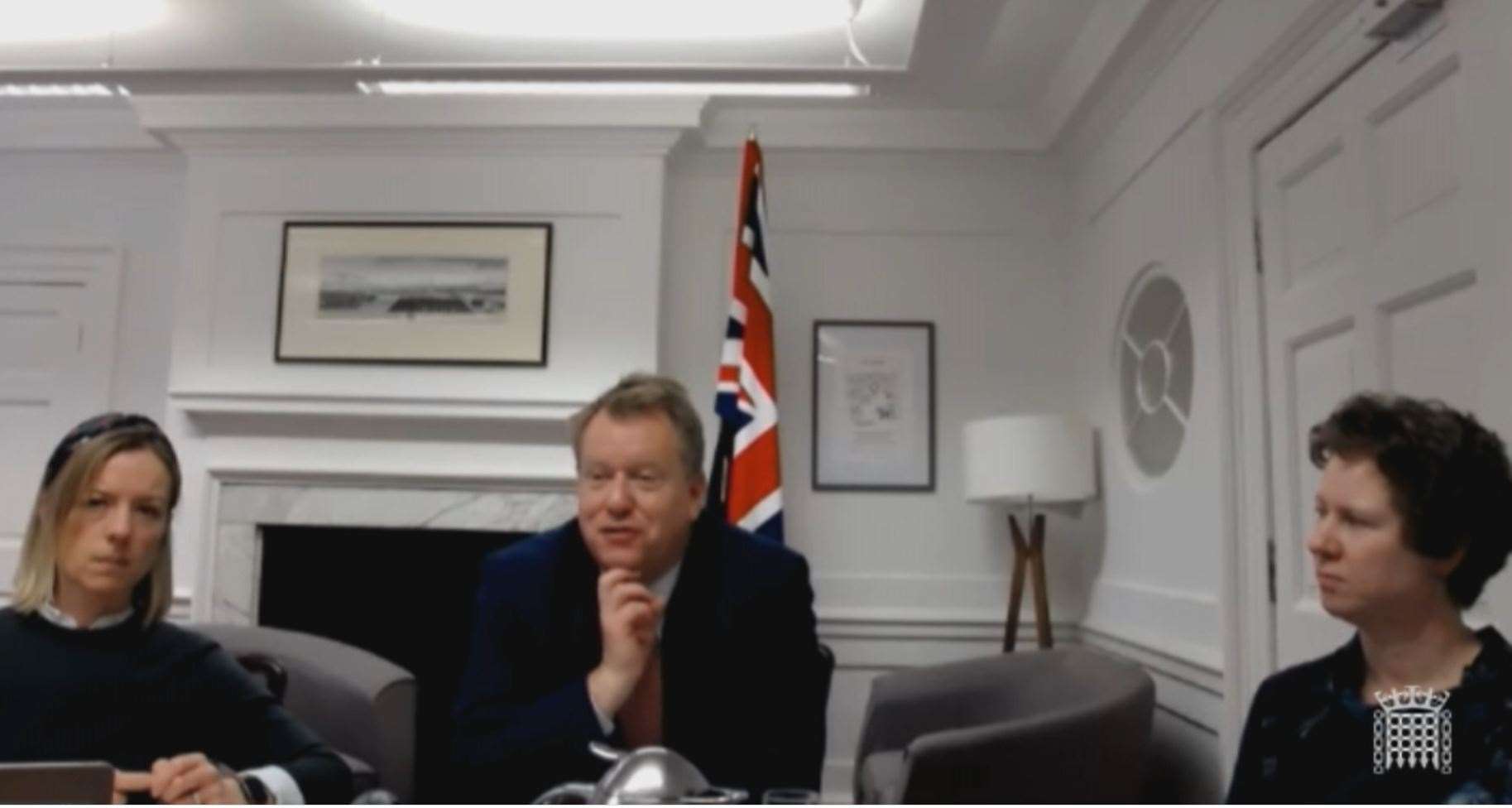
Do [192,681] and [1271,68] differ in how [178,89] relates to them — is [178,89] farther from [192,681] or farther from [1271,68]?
[1271,68]

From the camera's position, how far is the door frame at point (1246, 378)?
2.48 metres

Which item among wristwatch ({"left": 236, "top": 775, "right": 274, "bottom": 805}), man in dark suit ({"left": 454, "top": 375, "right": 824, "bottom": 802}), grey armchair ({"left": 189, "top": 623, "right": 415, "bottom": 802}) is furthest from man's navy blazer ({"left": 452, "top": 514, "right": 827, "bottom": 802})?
grey armchair ({"left": 189, "top": 623, "right": 415, "bottom": 802})

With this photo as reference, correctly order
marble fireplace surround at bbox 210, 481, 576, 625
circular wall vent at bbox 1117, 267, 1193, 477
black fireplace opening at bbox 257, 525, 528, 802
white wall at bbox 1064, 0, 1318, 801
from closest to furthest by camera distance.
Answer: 1. white wall at bbox 1064, 0, 1318, 801
2. circular wall vent at bbox 1117, 267, 1193, 477
3. marble fireplace surround at bbox 210, 481, 576, 625
4. black fireplace opening at bbox 257, 525, 528, 802

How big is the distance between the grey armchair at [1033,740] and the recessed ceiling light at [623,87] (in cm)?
147

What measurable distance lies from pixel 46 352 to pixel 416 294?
4.78 feet

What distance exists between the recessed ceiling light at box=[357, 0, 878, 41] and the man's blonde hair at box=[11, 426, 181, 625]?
6.62 ft

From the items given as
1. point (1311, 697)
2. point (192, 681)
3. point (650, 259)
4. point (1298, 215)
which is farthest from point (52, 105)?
point (1311, 697)

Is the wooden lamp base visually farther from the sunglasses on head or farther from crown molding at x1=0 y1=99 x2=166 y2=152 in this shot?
crown molding at x1=0 y1=99 x2=166 y2=152

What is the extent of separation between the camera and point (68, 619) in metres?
1.49

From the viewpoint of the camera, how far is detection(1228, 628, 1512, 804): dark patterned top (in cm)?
115

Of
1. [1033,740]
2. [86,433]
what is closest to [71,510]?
[86,433]

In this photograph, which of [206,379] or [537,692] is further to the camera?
[206,379]

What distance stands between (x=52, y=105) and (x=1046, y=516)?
3737 millimetres

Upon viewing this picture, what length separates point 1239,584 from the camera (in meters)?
2.62
